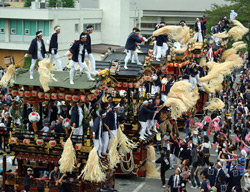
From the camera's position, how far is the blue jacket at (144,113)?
800 inches

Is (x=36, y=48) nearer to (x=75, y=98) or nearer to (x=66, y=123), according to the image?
(x=66, y=123)

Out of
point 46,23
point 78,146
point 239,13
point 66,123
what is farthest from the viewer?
point 239,13

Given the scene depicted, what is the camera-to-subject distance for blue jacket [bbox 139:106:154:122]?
20312 millimetres

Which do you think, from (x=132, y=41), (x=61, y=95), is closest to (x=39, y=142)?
(x=61, y=95)

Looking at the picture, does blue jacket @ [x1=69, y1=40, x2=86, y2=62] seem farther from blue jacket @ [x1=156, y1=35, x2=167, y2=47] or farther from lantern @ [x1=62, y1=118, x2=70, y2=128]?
blue jacket @ [x1=156, y1=35, x2=167, y2=47]

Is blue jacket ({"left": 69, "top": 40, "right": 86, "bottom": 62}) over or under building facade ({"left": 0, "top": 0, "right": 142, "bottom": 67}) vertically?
under

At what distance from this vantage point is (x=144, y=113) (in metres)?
20.4

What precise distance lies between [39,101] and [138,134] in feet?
14.4

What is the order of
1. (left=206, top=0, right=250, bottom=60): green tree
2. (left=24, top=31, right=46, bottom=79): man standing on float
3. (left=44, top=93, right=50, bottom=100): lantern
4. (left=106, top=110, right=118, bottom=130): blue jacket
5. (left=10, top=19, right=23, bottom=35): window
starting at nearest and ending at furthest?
(left=44, top=93, right=50, bottom=100): lantern → (left=106, top=110, right=118, bottom=130): blue jacket → (left=24, top=31, right=46, bottom=79): man standing on float → (left=10, top=19, right=23, bottom=35): window → (left=206, top=0, right=250, bottom=60): green tree

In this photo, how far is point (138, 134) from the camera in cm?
2039

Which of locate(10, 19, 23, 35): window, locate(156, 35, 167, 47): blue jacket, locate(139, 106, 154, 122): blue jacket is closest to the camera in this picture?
locate(139, 106, 154, 122): blue jacket

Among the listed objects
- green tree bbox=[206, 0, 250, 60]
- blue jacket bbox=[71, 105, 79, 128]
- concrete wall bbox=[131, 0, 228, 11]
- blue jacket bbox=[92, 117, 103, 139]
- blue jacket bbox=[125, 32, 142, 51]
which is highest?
concrete wall bbox=[131, 0, 228, 11]

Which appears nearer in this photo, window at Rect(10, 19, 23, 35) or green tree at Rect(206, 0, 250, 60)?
window at Rect(10, 19, 23, 35)

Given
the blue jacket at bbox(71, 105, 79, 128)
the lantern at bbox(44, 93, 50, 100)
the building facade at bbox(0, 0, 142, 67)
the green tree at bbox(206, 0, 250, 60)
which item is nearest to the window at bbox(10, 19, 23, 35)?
the building facade at bbox(0, 0, 142, 67)
